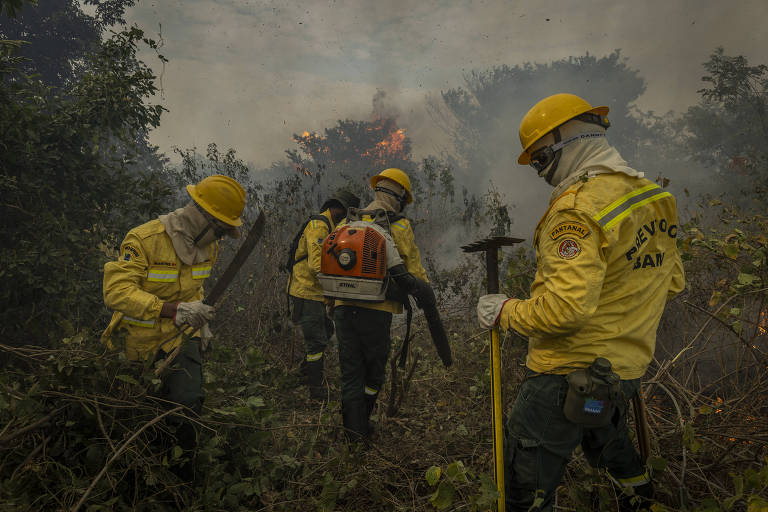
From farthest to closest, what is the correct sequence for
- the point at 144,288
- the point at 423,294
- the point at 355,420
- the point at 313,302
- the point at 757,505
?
the point at 313,302 < the point at 355,420 < the point at 423,294 < the point at 144,288 < the point at 757,505

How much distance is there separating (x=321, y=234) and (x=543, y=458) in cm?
308

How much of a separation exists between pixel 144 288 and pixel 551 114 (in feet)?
8.76

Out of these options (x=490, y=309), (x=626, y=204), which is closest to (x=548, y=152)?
(x=626, y=204)

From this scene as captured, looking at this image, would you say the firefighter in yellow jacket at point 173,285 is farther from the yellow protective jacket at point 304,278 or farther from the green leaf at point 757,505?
the green leaf at point 757,505

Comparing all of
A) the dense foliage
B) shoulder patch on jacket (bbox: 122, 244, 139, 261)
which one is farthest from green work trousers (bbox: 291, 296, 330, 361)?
shoulder patch on jacket (bbox: 122, 244, 139, 261)

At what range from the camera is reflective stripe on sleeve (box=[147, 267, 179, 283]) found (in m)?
2.65

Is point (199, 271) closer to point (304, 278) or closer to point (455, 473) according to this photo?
point (304, 278)

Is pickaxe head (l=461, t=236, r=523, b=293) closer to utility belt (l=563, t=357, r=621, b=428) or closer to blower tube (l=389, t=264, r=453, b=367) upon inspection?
utility belt (l=563, t=357, r=621, b=428)

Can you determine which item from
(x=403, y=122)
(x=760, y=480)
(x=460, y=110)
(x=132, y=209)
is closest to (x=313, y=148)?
(x=403, y=122)

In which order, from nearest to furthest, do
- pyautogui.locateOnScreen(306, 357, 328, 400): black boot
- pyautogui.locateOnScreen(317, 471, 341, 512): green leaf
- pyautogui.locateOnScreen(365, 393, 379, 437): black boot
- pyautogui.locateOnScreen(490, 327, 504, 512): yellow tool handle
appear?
pyautogui.locateOnScreen(490, 327, 504, 512): yellow tool handle < pyautogui.locateOnScreen(317, 471, 341, 512): green leaf < pyautogui.locateOnScreen(365, 393, 379, 437): black boot < pyautogui.locateOnScreen(306, 357, 328, 400): black boot

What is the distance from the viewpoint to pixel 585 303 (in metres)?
1.53

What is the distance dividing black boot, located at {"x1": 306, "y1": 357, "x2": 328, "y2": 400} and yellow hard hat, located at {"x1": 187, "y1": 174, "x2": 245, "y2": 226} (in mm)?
2311

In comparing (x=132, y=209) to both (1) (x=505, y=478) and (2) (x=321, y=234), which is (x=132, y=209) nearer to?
(2) (x=321, y=234)

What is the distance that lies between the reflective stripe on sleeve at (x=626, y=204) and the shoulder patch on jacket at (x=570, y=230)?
6 centimetres
